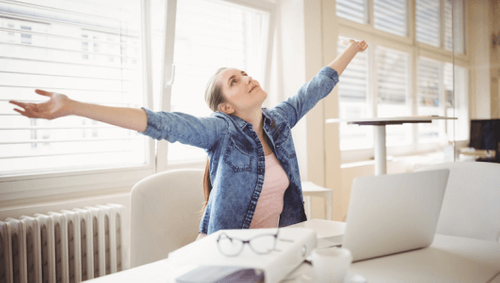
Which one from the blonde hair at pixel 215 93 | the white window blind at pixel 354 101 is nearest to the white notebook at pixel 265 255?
the blonde hair at pixel 215 93

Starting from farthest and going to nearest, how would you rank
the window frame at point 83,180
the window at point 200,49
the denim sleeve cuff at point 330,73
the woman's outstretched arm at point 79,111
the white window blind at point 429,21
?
the white window blind at point 429,21
the window at point 200,49
the window frame at point 83,180
the denim sleeve cuff at point 330,73
the woman's outstretched arm at point 79,111

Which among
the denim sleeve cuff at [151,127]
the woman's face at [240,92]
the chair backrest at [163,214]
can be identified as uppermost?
the woman's face at [240,92]

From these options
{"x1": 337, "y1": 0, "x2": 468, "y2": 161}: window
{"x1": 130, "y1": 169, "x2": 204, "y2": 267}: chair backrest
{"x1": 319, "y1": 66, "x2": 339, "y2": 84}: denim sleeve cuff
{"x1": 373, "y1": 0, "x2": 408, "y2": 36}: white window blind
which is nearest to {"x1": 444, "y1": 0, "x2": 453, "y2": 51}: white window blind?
{"x1": 337, "y1": 0, "x2": 468, "y2": 161}: window

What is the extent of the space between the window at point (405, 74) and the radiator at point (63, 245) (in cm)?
219

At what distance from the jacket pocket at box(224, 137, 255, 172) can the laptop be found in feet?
1.54

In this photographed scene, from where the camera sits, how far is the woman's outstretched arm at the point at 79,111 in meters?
0.76

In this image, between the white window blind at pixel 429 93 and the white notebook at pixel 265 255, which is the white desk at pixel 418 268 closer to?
the white notebook at pixel 265 255

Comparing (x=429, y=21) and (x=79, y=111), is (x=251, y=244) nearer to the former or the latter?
(x=79, y=111)

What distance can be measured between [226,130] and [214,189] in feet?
0.69

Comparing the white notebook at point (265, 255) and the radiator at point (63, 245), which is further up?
the white notebook at point (265, 255)

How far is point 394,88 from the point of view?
3.19m

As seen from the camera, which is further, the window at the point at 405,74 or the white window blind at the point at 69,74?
the window at the point at 405,74

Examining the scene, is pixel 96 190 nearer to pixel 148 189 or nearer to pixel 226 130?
pixel 148 189

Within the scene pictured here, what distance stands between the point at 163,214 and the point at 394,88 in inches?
105
